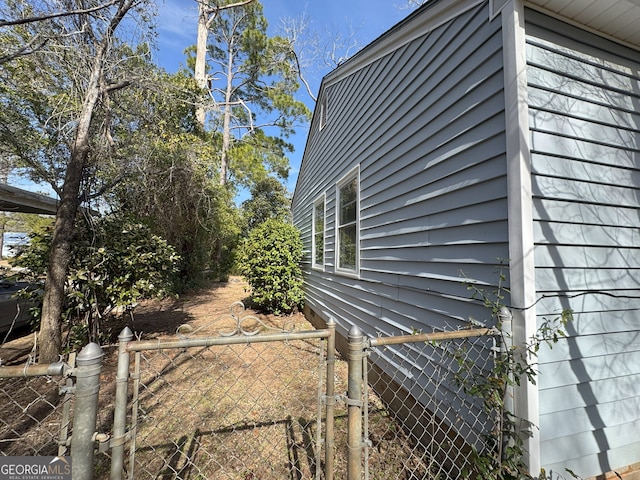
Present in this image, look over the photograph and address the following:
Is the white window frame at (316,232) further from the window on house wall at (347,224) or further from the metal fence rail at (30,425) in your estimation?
the metal fence rail at (30,425)

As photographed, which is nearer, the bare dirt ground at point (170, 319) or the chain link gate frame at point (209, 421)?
the chain link gate frame at point (209, 421)

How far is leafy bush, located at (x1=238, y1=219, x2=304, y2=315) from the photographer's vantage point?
22.9 feet

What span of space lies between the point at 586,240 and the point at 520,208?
640 mm

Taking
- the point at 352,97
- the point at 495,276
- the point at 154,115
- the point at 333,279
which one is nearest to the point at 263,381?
the point at 333,279

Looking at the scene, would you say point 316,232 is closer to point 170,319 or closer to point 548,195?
point 170,319

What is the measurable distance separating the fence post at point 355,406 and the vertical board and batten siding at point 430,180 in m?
1.03

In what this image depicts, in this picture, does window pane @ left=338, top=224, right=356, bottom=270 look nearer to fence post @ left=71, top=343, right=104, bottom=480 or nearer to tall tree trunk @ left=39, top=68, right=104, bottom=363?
fence post @ left=71, top=343, right=104, bottom=480

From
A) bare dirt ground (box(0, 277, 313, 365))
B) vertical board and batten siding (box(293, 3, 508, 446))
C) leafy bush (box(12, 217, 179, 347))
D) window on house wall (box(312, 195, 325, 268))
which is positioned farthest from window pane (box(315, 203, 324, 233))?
leafy bush (box(12, 217, 179, 347))

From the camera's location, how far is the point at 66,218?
3.78 m

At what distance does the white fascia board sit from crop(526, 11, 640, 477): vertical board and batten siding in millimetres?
87

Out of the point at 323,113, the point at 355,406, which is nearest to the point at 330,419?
the point at 355,406

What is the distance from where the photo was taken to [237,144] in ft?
53.2

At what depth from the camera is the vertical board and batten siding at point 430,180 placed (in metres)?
1.93

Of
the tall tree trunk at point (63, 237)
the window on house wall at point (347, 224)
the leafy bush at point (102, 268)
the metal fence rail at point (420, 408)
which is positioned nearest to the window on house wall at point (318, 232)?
the window on house wall at point (347, 224)
